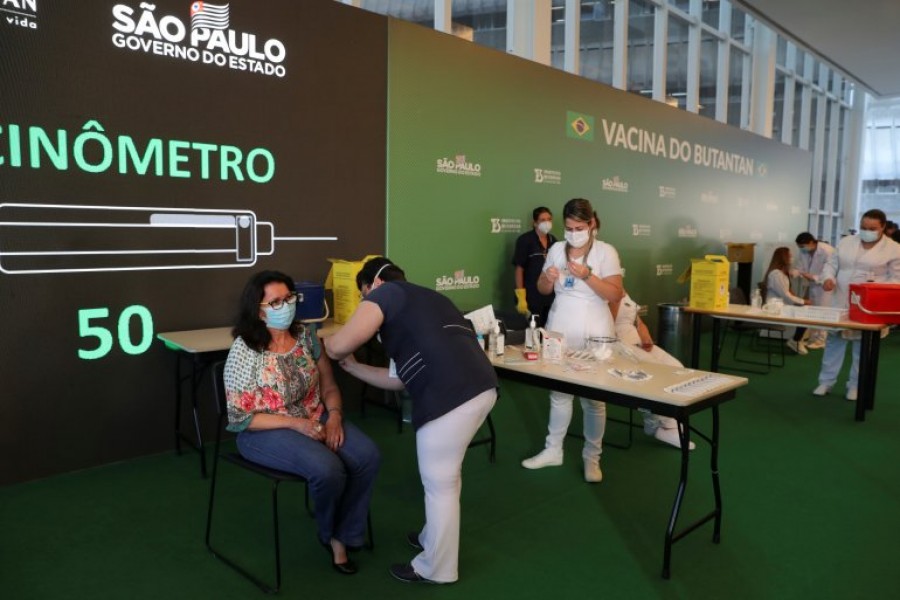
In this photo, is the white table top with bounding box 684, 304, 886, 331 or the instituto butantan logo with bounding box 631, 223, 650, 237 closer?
the white table top with bounding box 684, 304, 886, 331

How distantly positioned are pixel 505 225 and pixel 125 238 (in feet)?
9.97

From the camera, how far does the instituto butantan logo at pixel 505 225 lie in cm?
544

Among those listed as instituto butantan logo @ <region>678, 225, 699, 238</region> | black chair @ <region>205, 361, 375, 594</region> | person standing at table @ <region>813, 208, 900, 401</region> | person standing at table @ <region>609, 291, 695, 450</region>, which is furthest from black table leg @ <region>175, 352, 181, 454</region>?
instituto butantan logo @ <region>678, 225, 699, 238</region>

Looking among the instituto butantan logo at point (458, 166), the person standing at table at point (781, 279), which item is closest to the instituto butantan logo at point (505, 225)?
the instituto butantan logo at point (458, 166)

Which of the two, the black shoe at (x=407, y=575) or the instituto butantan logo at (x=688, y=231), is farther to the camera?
the instituto butantan logo at (x=688, y=231)

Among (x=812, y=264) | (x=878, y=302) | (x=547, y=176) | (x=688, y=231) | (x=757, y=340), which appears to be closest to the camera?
(x=878, y=302)

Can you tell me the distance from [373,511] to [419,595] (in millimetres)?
734

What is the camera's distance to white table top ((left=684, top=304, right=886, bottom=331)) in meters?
4.54

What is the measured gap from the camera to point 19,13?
3.01 meters

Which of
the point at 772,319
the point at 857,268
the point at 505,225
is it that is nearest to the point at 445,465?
the point at 505,225

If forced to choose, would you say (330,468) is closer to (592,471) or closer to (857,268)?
(592,471)

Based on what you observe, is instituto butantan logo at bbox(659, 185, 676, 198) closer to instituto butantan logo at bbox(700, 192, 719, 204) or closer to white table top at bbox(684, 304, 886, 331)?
instituto butantan logo at bbox(700, 192, 719, 204)

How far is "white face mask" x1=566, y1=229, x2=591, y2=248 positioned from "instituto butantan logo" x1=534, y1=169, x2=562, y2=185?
2.57 metres

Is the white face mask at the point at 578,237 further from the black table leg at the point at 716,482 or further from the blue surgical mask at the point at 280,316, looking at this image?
the blue surgical mask at the point at 280,316
